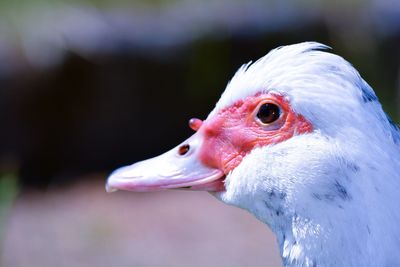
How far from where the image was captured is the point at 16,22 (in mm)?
7785

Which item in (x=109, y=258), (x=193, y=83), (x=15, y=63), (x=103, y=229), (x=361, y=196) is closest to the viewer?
(x=361, y=196)

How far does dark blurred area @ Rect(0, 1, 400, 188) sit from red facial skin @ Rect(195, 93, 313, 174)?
14.8 ft

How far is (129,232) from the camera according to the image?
673 cm

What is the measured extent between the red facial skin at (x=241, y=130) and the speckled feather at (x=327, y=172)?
3 centimetres

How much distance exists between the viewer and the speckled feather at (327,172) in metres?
2.58

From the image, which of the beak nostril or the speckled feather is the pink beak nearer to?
the beak nostril

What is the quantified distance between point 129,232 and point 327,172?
13.9 ft

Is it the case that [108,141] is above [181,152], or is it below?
below

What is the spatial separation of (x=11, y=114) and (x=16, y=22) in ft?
2.85

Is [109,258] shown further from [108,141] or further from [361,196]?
[361,196]

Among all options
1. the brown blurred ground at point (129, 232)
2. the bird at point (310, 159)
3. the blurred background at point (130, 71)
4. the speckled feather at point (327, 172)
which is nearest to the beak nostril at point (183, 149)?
the bird at point (310, 159)

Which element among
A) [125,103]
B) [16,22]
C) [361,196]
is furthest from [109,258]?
[361,196]

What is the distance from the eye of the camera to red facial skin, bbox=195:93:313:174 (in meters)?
2.82

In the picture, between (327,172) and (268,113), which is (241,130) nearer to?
(268,113)
